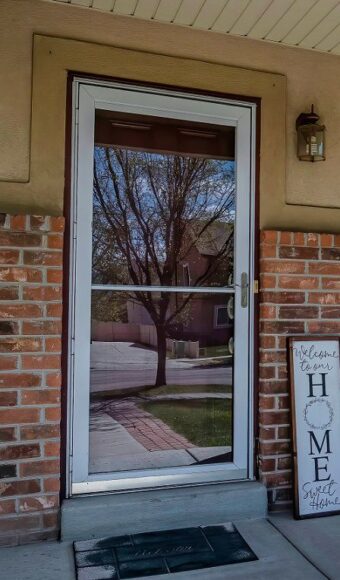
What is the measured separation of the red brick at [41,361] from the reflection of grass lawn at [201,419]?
622 mm

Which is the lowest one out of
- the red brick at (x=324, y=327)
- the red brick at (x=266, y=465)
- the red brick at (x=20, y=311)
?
the red brick at (x=266, y=465)

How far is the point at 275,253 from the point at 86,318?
3.57 ft

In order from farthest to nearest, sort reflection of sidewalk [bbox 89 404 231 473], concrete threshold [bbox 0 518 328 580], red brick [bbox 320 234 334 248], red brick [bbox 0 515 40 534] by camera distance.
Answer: red brick [bbox 320 234 334 248], reflection of sidewalk [bbox 89 404 231 473], red brick [bbox 0 515 40 534], concrete threshold [bbox 0 518 328 580]

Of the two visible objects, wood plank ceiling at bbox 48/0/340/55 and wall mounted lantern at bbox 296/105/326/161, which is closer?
wood plank ceiling at bbox 48/0/340/55

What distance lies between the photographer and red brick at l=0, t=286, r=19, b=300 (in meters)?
2.22

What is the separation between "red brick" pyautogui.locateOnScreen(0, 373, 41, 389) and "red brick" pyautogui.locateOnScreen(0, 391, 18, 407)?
0.03 meters

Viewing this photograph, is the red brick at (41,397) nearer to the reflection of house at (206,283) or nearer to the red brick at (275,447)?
the reflection of house at (206,283)

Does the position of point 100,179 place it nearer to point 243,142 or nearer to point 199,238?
point 199,238

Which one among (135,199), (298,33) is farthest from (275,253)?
(298,33)

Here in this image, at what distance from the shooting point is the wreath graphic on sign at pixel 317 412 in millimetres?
Answer: 2605

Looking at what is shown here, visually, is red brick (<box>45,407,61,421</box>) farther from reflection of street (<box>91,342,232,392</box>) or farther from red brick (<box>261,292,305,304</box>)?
red brick (<box>261,292,305,304</box>)

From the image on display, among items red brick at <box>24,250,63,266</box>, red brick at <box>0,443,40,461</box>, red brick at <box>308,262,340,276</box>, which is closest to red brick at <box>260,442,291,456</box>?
red brick at <box>308,262,340,276</box>

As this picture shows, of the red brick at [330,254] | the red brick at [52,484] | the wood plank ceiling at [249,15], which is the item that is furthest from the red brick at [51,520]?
the wood plank ceiling at [249,15]

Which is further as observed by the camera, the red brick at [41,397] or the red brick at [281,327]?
the red brick at [281,327]
